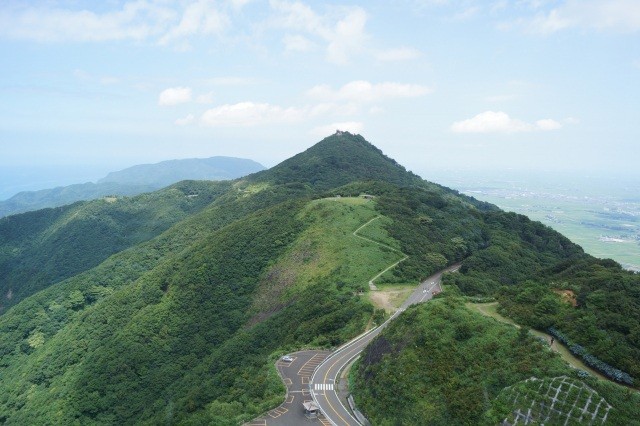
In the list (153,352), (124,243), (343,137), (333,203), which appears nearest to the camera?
(153,352)

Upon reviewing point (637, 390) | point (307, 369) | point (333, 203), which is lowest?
point (307, 369)

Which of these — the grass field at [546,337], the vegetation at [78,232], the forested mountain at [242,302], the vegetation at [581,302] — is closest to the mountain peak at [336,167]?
the forested mountain at [242,302]

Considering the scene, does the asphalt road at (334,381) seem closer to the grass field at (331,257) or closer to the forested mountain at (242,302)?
the forested mountain at (242,302)

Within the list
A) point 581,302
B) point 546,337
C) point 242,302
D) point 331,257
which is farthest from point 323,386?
point 242,302

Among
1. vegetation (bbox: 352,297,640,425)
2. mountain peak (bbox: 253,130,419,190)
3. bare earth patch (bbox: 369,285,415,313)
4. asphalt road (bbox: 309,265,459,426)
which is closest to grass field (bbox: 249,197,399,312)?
bare earth patch (bbox: 369,285,415,313)

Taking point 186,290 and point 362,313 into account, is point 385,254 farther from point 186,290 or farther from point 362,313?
point 186,290

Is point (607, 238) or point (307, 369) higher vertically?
point (307, 369)

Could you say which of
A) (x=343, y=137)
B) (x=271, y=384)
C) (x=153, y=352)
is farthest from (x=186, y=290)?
(x=343, y=137)

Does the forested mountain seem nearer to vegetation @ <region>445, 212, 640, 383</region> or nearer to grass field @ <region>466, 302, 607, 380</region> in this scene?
vegetation @ <region>445, 212, 640, 383</region>

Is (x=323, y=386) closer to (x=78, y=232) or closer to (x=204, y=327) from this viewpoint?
(x=204, y=327)

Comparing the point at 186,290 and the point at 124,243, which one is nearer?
the point at 186,290
